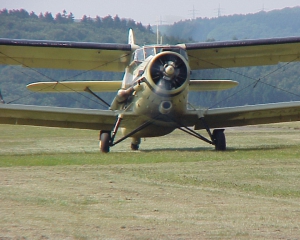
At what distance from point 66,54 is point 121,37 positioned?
75729 millimetres

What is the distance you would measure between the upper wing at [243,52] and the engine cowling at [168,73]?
1857 millimetres

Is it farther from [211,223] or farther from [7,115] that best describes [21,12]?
[211,223]

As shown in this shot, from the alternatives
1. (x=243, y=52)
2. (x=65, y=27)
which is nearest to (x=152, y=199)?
(x=243, y=52)

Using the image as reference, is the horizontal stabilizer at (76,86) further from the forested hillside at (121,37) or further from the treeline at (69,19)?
the treeline at (69,19)

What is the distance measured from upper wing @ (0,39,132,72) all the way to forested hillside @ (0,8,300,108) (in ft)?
71.0

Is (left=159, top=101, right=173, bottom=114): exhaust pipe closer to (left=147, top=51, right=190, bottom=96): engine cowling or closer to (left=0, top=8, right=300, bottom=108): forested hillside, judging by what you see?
(left=147, top=51, right=190, bottom=96): engine cowling

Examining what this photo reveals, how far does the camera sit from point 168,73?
15.1m

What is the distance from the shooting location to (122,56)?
18500mm

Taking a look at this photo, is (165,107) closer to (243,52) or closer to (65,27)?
(243,52)

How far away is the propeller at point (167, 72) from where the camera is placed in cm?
1527

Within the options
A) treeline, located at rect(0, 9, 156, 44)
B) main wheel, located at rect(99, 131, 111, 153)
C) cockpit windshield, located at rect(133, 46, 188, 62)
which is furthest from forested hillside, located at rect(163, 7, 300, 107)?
treeline, located at rect(0, 9, 156, 44)

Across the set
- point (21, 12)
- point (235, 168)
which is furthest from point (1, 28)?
point (235, 168)

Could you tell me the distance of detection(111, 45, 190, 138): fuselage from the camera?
15.3 metres

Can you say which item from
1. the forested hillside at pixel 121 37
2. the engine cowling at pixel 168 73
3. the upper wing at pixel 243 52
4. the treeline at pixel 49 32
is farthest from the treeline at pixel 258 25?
the engine cowling at pixel 168 73
